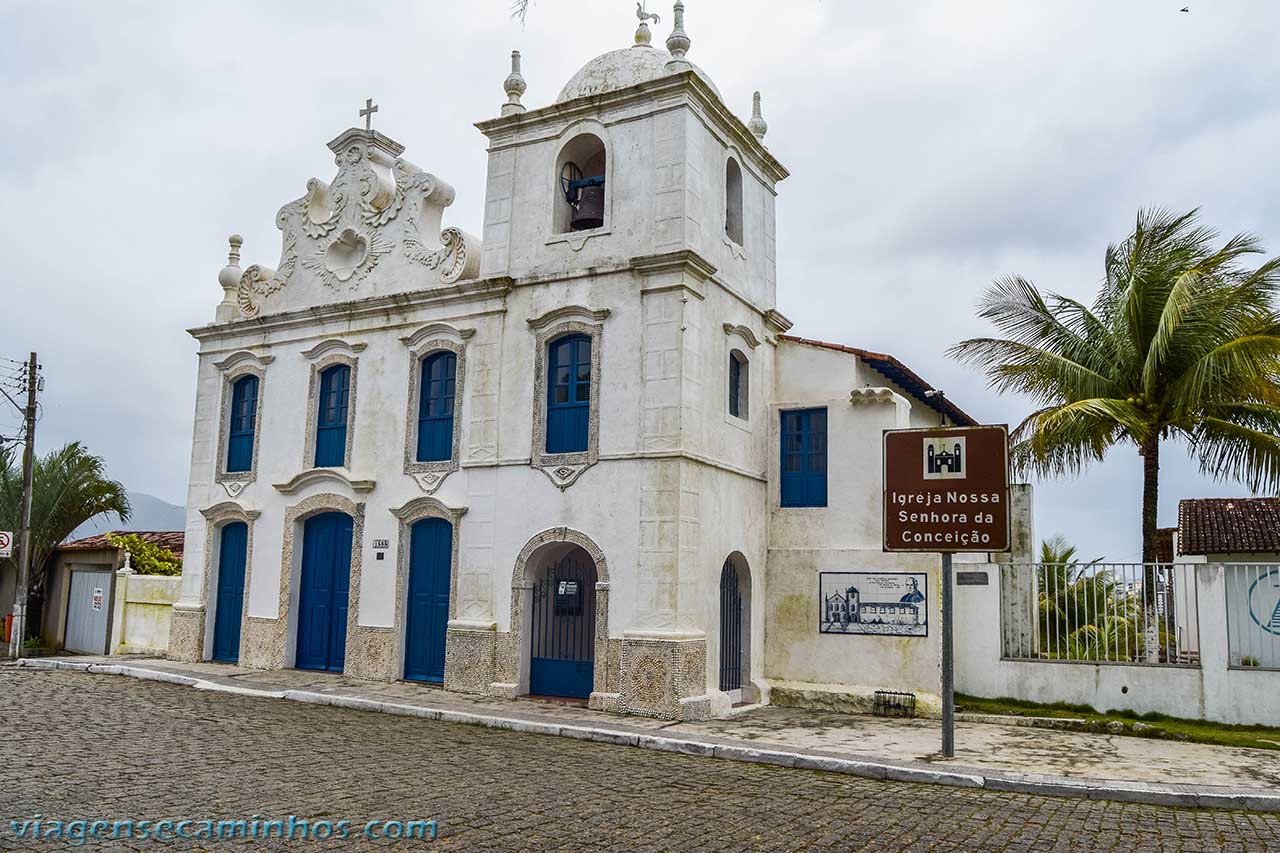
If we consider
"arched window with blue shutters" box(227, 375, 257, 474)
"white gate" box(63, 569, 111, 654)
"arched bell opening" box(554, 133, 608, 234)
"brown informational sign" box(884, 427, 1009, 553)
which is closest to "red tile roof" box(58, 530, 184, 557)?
"white gate" box(63, 569, 111, 654)

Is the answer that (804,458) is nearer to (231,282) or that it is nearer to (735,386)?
(735,386)

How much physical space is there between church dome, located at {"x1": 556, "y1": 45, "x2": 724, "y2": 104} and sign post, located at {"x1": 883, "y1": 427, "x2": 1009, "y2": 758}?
7183mm

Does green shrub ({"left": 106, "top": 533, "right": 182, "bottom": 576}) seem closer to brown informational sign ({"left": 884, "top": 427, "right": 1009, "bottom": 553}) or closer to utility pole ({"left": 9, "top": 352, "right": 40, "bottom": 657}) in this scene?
utility pole ({"left": 9, "top": 352, "right": 40, "bottom": 657})

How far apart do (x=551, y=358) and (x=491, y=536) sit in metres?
2.79

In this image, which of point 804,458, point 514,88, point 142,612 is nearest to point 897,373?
point 804,458

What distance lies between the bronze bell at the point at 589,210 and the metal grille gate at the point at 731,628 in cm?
557

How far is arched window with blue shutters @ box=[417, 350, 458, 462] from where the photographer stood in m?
16.3

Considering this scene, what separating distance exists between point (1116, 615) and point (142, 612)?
57.1 ft

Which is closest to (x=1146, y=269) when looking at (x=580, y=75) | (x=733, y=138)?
(x=733, y=138)

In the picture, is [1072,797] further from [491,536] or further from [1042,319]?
[1042,319]

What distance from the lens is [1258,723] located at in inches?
506

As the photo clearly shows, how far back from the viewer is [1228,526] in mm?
22016

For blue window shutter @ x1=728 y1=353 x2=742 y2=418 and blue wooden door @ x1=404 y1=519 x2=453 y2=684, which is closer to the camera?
blue window shutter @ x1=728 y1=353 x2=742 y2=418

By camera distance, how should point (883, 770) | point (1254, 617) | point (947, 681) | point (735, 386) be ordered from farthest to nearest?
point (735, 386) → point (1254, 617) → point (947, 681) → point (883, 770)
